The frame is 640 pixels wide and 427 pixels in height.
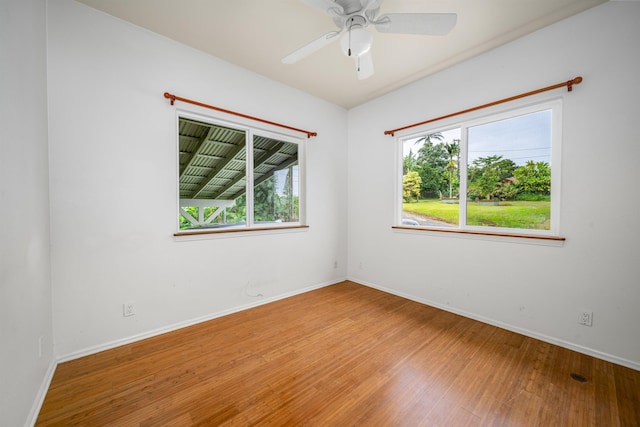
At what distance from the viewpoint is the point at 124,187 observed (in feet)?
6.98

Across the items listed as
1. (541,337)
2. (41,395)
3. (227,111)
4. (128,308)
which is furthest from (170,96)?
(541,337)

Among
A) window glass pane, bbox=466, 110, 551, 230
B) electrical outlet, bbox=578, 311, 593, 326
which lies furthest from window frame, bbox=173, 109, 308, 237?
electrical outlet, bbox=578, 311, 593, 326

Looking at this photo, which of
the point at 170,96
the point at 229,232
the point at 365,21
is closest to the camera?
the point at 365,21

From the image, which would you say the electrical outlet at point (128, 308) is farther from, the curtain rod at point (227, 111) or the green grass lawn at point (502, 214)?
the green grass lawn at point (502, 214)

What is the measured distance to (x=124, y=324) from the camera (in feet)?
6.98

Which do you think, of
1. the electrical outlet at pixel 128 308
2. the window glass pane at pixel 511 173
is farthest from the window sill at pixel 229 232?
the window glass pane at pixel 511 173

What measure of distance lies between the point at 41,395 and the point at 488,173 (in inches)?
157

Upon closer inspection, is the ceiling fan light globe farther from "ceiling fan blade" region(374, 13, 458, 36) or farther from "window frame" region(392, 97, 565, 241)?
"window frame" region(392, 97, 565, 241)

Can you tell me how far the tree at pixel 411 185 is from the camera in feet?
10.6

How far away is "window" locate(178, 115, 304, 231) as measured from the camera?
259cm

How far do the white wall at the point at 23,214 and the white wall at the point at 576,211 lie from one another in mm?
3371

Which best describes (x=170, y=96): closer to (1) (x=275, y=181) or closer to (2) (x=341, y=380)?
(1) (x=275, y=181)

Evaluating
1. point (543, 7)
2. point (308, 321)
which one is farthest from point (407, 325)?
point (543, 7)

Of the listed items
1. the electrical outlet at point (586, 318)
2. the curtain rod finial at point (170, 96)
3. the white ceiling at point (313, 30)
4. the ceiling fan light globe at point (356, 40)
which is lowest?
the electrical outlet at point (586, 318)
